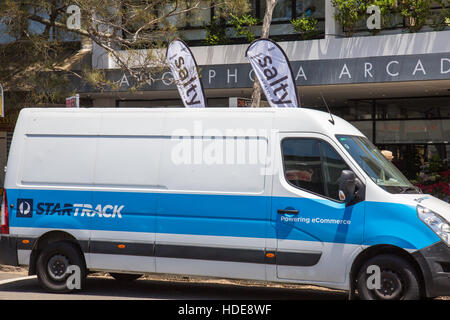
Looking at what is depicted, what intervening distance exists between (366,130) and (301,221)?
539 inches

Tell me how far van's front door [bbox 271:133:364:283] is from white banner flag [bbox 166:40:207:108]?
Answer: 16.4ft

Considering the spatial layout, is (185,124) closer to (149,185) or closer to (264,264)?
(149,185)

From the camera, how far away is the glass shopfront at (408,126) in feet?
65.8

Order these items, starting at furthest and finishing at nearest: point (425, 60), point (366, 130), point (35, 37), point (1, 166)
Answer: point (1, 166) < point (366, 130) < point (425, 60) < point (35, 37)

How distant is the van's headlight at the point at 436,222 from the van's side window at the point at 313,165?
3.02 ft

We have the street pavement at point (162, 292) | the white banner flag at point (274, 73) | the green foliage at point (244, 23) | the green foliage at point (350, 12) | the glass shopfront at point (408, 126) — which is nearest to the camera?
the street pavement at point (162, 292)

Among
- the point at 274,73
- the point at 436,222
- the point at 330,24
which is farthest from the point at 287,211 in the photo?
the point at 330,24

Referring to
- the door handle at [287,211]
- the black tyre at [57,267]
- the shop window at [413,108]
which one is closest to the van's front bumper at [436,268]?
the door handle at [287,211]

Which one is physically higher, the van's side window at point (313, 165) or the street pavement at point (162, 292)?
the van's side window at point (313, 165)

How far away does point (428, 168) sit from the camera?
18375 mm

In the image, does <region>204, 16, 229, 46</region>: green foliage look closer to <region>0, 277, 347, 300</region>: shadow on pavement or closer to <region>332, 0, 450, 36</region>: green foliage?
<region>332, 0, 450, 36</region>: green foliage

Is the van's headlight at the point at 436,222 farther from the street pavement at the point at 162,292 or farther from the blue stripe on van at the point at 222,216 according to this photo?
the street pavement at the point at 162,292

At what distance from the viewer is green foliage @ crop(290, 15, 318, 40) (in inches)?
732

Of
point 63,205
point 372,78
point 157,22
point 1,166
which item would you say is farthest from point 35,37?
point 1,166
